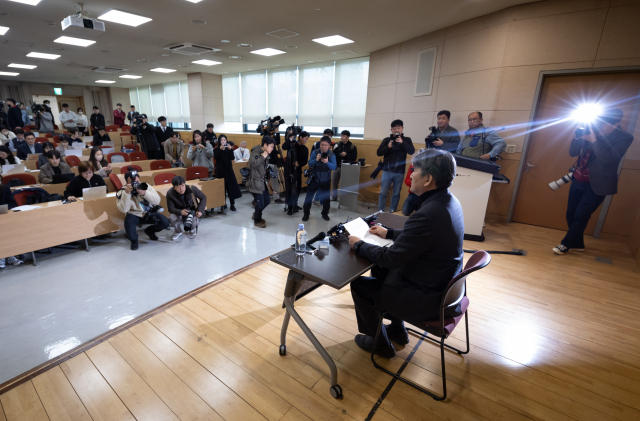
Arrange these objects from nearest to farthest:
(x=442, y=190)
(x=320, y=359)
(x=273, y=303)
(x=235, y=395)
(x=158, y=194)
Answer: (x=442, y=190), (x=235, y=395), (x=320, y=359), (x=273, y=303), (x=158, y=194)

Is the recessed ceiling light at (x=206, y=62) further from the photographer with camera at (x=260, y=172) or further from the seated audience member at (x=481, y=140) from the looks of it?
the seated audience member at (x=481, y=140)

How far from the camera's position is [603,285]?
9.71 feet

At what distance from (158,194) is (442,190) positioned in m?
4.33

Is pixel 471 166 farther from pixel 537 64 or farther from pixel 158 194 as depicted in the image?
pixel 158 194

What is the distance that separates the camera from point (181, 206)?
4.37m

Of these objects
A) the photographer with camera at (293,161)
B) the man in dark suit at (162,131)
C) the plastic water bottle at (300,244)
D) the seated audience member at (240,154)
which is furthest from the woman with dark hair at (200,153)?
the plastic water bottle at (300,244)

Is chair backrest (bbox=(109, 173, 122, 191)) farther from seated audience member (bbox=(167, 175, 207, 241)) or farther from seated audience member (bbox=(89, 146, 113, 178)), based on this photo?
seated audience member (bbox=(167, 175, 207, 241))

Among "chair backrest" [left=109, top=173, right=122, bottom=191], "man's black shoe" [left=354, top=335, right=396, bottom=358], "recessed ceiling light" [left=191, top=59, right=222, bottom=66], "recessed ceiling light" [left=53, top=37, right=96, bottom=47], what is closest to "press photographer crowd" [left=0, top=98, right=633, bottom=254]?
"chair backrest" [left=109, top=173, right=122, bottom=191]

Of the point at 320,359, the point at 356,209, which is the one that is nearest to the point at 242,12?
the point at 356,209

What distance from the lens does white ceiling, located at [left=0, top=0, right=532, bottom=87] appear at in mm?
4301

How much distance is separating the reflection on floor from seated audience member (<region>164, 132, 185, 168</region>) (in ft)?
8.41

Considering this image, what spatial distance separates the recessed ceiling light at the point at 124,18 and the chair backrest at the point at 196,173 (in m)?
2.72

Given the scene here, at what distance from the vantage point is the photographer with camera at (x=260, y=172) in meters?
4.71

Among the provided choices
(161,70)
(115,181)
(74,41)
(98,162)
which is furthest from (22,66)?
(115,181)
